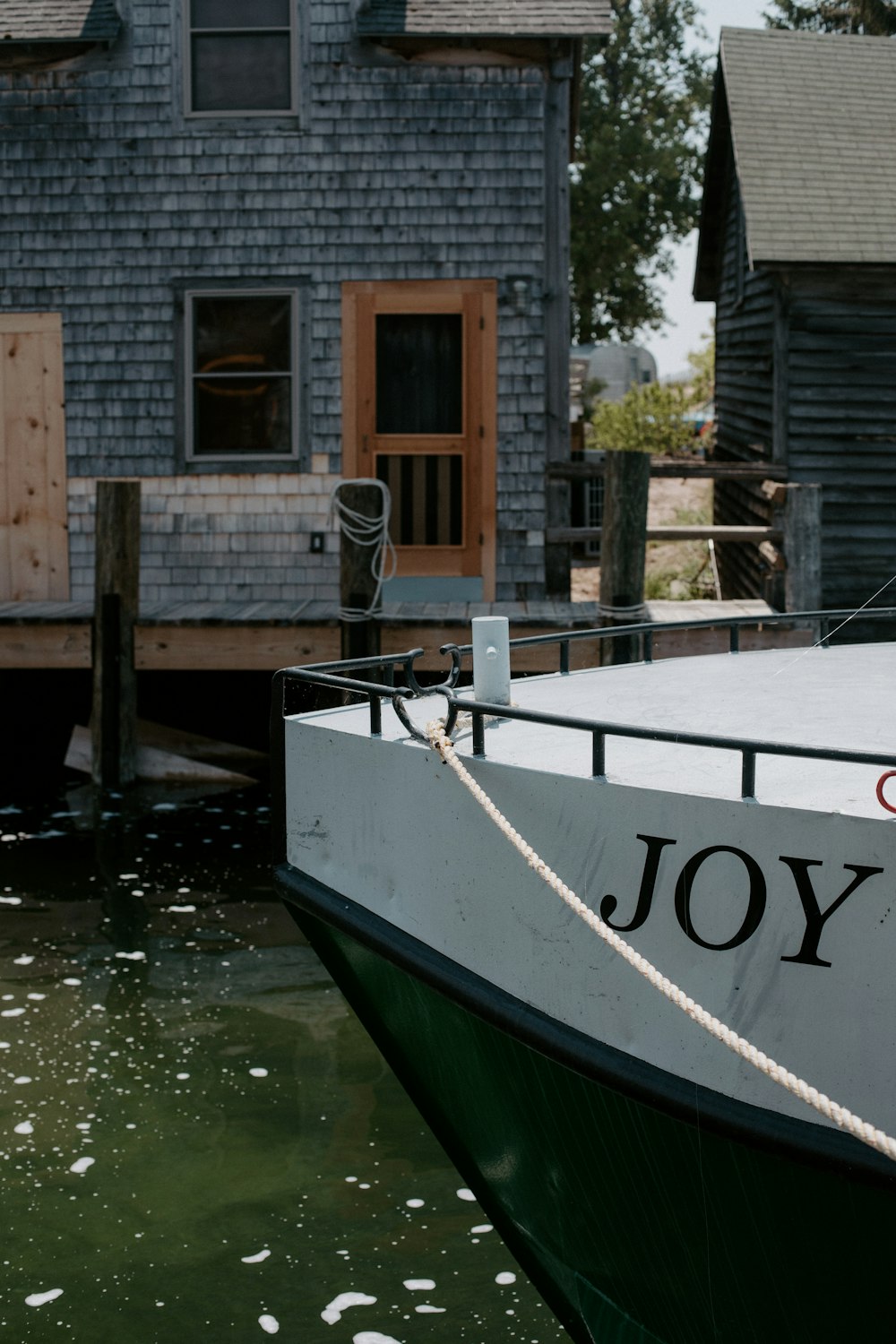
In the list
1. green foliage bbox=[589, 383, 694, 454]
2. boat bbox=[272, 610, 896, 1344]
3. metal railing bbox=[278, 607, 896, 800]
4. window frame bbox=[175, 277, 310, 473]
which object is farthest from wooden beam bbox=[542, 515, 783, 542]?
green foliage bbox=[589, 383, 694, 454]

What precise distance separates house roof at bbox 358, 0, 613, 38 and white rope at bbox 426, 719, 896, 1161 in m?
7.99

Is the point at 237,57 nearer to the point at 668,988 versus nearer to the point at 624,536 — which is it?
the point at 624,536

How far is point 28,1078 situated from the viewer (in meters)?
5.86

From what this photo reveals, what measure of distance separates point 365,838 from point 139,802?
6112mm

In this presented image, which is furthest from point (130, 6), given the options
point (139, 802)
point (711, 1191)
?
point (711, 1191)

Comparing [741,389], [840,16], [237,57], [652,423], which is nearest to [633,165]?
[840,16]

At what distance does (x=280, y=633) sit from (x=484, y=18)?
15.5ft

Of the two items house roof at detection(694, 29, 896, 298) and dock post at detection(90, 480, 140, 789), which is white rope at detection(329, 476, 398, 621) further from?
house roof at detection(694, 29, 896, 298)

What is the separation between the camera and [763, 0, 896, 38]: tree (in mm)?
28594

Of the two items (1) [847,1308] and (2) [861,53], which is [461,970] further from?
(2) [861,53]

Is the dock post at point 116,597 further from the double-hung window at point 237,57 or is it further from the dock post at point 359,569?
the double-hung window at point 237,57

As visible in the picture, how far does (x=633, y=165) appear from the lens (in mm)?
31312

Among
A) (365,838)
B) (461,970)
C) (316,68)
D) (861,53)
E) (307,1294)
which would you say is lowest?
(307,1294)

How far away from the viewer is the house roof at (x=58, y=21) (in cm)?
1086
